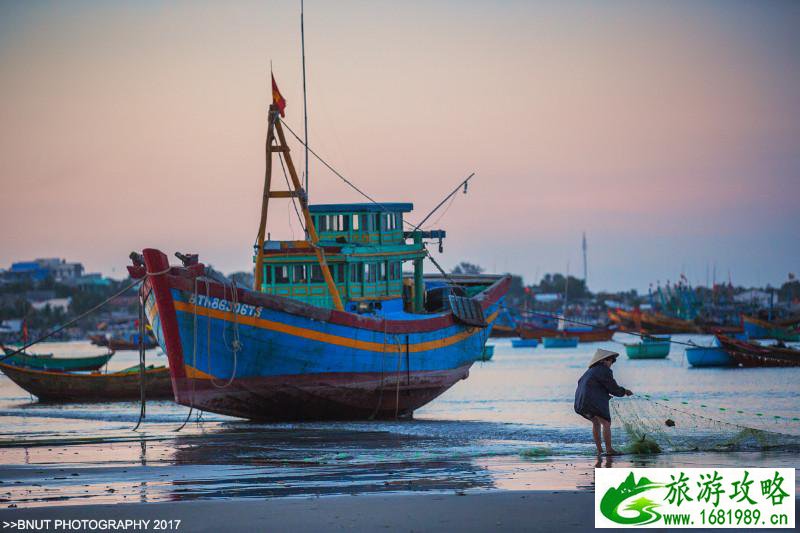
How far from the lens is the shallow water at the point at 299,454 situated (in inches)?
564

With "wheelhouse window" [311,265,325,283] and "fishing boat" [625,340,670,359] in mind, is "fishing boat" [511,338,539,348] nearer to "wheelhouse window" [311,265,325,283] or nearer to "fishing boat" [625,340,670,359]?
"fishing boat" [625,340,670,359]

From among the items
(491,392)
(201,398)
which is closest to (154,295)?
(201,398)

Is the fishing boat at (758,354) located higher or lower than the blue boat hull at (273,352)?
lower

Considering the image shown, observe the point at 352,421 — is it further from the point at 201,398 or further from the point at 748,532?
the point at 748,532

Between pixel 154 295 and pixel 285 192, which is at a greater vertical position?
pixel 285 192

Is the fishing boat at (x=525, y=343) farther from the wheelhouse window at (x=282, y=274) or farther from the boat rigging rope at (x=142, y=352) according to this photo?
the boat rigging rope at (x=142, y=352)

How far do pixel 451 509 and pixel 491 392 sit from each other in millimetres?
35378

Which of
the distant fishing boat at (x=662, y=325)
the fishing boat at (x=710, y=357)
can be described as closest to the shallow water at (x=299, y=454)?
the fishing boat at (x=710, y=357)

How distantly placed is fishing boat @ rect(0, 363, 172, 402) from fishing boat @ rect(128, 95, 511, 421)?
10957 mm

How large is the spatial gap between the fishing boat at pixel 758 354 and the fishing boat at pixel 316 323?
96.3ft

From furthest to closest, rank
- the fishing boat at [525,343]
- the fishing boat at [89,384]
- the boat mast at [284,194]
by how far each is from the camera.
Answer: the fishing boat at [525,343], the fishing boat at [89,384], the boat mast at [284,194]

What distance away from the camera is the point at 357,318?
26.0m

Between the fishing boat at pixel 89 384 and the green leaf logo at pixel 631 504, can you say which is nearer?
the green leaf logo at pixel 631 504

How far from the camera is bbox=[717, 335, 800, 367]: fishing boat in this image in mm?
57062
